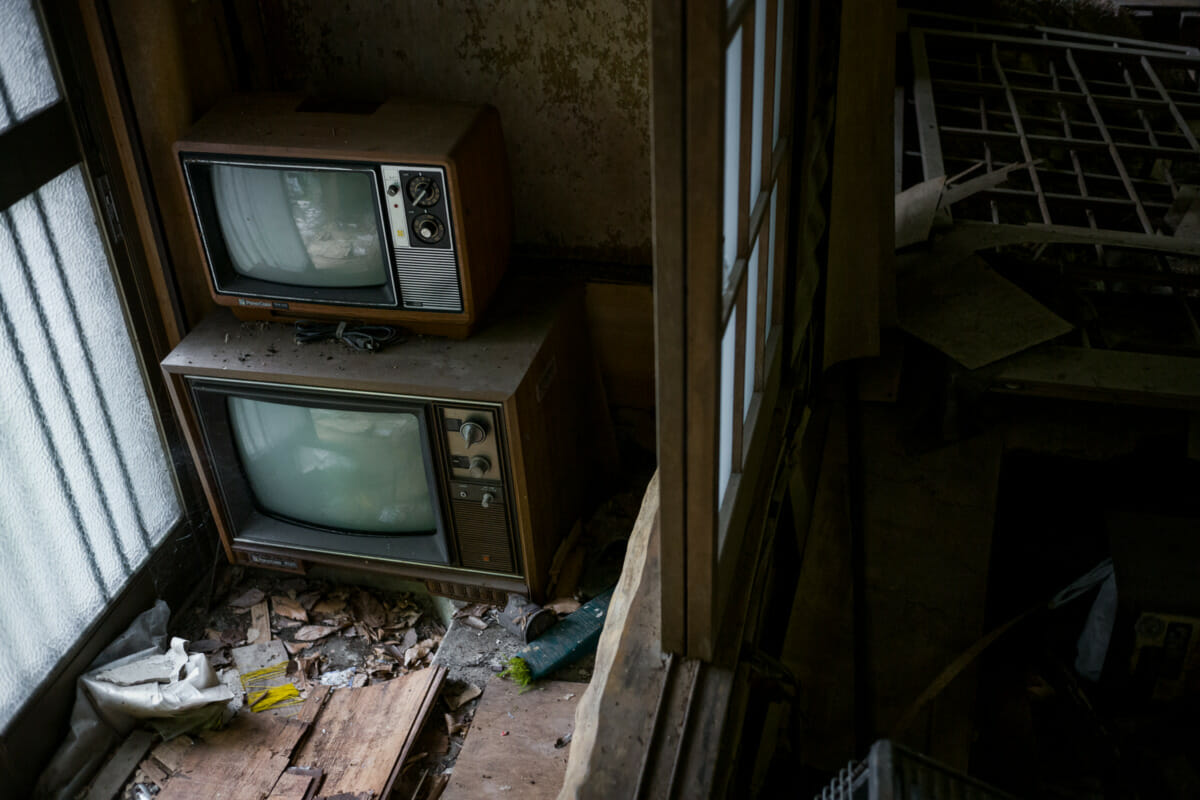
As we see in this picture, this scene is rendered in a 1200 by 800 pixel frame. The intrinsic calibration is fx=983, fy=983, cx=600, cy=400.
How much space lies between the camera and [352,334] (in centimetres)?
240

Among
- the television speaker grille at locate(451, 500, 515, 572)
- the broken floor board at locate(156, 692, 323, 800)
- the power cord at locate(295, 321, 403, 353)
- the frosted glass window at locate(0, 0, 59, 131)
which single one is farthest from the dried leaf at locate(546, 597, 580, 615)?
the frosted glass window at locate(0, 0, 59, 131)

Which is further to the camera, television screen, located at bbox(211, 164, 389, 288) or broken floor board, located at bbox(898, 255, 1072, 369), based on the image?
broken floor board, located at bbox(898, 255, 1072, 369)

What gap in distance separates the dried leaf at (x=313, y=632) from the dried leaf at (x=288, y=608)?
0.11 feet

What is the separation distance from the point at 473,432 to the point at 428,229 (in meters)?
0.47

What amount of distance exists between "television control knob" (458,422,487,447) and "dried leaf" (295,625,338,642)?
803mm

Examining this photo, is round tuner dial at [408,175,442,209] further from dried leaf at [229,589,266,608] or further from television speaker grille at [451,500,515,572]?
dried leaf at [229,589,266,608]

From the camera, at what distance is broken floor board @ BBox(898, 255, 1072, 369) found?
94.2 inches

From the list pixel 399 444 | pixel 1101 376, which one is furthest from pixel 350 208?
pixel 1101 376

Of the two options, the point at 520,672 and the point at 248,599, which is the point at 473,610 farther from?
the point at 248,599

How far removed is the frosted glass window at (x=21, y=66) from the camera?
202 cm

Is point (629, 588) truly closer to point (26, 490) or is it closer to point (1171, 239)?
point (26, 490)

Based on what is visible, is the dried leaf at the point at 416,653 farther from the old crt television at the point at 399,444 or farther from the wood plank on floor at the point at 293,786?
the wood plank on floor at the point at 293,786

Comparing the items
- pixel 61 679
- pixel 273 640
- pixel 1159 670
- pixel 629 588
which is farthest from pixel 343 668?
pixel 1159 670

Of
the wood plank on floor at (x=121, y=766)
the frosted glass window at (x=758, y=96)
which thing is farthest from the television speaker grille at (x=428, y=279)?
the wood plank on floor at (x=121, y=766)
